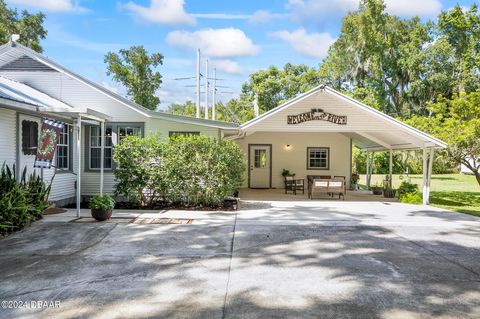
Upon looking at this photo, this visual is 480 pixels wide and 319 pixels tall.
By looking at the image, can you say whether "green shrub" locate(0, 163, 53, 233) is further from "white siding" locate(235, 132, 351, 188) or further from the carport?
"white siding" locate(235, 132, 351, 188)

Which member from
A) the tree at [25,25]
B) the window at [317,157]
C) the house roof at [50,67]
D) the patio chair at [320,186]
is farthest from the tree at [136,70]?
the patio chair at [320,186]

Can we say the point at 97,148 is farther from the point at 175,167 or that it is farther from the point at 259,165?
the point at 259,165

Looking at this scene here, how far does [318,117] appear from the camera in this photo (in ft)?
43.2

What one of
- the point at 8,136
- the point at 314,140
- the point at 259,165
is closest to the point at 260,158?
the point at 259,165

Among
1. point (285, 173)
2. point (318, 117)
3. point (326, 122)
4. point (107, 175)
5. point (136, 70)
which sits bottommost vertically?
point (285, 173)

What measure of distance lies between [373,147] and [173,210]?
12079 millimetres

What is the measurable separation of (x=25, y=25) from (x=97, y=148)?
22711mm

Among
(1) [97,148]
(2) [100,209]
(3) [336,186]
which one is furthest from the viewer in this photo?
(3) [336,186]

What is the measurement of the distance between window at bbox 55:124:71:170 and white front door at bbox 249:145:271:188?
9511mm

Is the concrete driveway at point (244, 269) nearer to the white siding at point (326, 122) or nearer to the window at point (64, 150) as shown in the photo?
the window at point (64, 150)

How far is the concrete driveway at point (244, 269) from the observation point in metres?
4.04

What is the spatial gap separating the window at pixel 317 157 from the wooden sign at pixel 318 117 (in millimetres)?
5932

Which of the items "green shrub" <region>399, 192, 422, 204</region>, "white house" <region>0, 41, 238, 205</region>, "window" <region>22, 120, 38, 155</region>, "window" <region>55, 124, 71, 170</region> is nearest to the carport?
"green shrub" <region>399, 192, 422, 204</region>

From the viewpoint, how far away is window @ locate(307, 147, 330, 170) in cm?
1902
